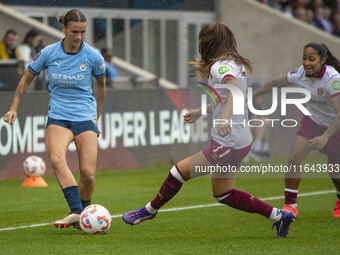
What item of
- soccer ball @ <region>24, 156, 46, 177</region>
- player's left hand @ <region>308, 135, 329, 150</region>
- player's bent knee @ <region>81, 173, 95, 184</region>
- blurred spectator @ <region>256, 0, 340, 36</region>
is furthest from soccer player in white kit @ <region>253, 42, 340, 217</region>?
blurred spectator @ <region>256, 0, 340, 36</region>

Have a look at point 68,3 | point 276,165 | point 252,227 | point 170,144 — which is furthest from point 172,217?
point 68,3

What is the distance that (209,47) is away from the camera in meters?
7.18

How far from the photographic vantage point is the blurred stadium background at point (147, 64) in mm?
13586

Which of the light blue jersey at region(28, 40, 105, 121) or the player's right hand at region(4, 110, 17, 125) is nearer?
the player's right hand at region(4, 110, 17, 125)

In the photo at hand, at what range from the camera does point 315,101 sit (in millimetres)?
8953

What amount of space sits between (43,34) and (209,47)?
31.3ft

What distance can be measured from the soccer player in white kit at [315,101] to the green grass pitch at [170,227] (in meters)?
0.65

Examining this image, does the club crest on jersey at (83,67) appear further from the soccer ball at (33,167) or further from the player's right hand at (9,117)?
the soccer ball at (33,167)

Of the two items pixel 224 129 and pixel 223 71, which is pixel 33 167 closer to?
pixel 223 71

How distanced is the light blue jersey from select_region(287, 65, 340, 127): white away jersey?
233cm

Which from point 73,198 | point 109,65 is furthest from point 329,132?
point 109,65

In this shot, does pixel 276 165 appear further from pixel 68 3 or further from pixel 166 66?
pixel 68 3

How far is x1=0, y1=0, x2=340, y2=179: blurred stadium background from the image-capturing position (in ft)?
44.6

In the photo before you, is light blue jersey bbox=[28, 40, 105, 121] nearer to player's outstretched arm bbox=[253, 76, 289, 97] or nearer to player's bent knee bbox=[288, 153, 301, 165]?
player's outstretched arm bbox=[253, 76, 289, 97]
